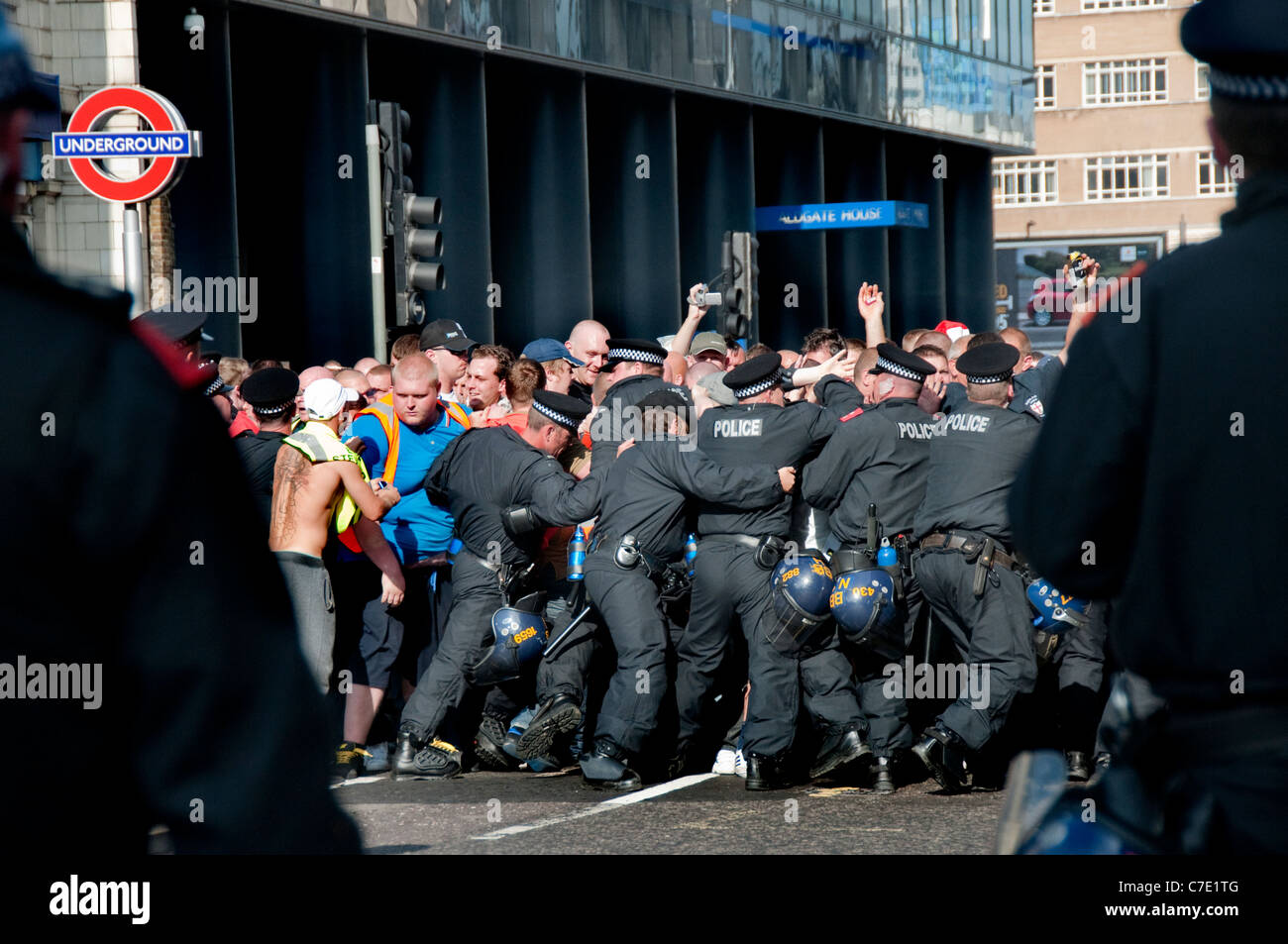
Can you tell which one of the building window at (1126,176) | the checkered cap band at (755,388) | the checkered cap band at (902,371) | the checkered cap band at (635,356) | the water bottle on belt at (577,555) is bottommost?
the water bottle on belt at (577,555)

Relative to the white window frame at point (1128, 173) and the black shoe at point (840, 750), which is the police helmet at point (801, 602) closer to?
the black shoe at point (840, 750)

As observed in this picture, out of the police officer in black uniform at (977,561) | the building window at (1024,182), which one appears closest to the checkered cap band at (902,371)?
the police officer in black uniform at (977,561)

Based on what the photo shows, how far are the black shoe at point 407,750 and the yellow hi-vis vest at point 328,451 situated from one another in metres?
1.11

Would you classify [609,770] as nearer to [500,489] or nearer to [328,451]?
[500,489]

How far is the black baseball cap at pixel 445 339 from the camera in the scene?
11625 millimetres

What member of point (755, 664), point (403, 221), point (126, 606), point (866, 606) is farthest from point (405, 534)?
point (126, 606)

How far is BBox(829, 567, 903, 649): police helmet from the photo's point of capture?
835cm

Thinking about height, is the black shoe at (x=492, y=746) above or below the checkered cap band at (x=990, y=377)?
below

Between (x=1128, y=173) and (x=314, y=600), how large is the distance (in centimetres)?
7241

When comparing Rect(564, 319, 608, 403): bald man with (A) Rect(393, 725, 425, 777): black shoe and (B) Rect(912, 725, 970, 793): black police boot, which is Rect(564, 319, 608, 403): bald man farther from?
(B) Rect(912, 725, 970, 793): black police boot

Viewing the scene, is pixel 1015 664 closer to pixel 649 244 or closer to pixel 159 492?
pixel 159 492

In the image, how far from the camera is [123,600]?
4.86 ft
